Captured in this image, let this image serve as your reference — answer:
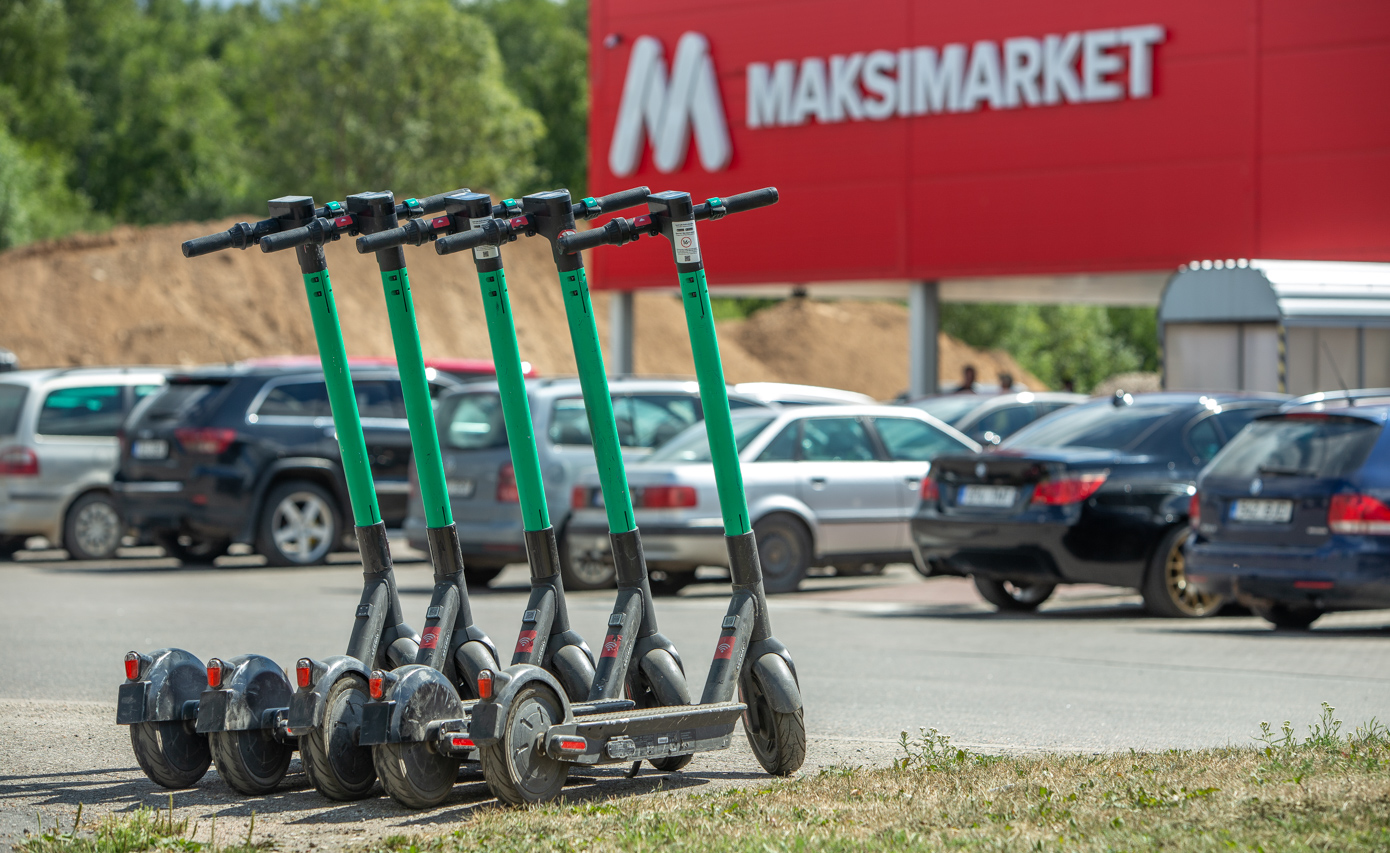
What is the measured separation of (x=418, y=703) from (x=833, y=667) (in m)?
4.45

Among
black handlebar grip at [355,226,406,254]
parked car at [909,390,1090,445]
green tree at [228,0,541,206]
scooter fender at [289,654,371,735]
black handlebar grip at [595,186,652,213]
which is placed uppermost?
green tree at [228,0,541,206]

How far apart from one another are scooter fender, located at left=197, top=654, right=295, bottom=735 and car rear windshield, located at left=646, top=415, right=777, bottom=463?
8140mm

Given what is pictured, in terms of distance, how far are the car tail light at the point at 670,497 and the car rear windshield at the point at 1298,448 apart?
398cm

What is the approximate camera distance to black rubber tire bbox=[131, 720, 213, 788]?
19.8 ft

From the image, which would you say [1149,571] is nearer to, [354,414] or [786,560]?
[786,560]

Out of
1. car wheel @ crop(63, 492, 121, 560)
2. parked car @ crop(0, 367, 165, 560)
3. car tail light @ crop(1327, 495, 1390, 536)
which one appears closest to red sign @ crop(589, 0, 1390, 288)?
parked car @ crop(0, 367, 165, 560)

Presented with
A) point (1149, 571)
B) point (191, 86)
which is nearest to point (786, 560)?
point (1149, 571)

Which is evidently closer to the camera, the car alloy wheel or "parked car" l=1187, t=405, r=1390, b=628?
"parked car" l=1187, t=405, r=1390, b=628

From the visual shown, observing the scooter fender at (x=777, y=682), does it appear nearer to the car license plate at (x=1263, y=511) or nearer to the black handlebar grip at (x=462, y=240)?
the black handlebar grip at (x=462, y=240)

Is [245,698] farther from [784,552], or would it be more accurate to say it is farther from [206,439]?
[206,439]

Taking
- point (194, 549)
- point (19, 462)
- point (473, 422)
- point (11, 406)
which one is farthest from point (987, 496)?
point (11, 406)

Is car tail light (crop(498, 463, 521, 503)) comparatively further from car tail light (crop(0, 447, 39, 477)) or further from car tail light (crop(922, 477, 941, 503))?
car tail light (crop(0, 447, 39, 477))

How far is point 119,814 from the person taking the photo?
5.65 metres

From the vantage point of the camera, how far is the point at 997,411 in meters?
19.4
